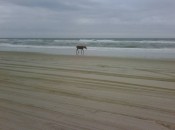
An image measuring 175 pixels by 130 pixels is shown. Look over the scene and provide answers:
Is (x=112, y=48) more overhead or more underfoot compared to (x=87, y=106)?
more underfoot

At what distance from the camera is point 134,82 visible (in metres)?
5.28

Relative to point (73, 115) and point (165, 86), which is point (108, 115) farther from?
point (165, 86)

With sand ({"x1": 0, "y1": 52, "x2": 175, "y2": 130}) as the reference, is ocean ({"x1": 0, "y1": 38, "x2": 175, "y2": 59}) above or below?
below

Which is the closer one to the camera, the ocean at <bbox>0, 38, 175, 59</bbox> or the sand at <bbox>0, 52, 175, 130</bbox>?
the sand at <bbox>0, 52, 175, 130</bbox>

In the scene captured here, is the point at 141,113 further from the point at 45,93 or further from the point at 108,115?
the point at 45,93

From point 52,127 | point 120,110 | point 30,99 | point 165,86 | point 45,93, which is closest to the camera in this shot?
point 52,127

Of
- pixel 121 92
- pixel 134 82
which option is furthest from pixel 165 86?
pixel 121 92

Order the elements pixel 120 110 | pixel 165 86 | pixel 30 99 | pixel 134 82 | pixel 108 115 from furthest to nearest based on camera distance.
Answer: pixel 134 82 → pixel 165 86 → pixel 30 99 → pixel 120 110 → pixel 108 115

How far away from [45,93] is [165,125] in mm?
2210

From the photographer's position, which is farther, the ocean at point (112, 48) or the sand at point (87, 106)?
the ocean at point (112, 48)

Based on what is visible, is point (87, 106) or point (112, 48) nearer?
point (87, 106)

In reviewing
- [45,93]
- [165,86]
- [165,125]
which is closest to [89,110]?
[165,125]

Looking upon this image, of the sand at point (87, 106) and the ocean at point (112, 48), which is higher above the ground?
the sand at point (87, 106)

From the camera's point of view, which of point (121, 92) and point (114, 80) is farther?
point (114, 80)
